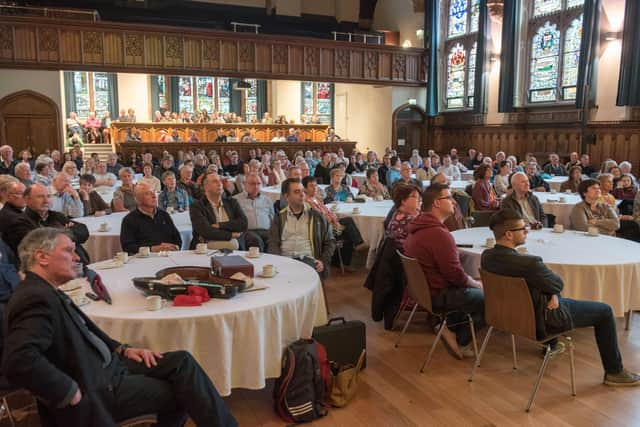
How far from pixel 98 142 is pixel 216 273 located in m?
15.8

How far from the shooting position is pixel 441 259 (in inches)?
148

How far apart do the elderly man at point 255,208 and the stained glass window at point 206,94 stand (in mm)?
15801

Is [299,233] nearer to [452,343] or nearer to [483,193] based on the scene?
[452,343]

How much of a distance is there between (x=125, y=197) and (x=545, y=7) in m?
12.2

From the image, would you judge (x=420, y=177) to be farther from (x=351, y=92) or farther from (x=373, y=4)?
(x=373, y=4)

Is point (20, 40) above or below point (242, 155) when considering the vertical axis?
above

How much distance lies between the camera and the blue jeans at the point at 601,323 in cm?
341

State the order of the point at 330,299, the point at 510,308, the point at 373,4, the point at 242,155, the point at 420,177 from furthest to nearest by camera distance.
→ 1. the point at 373,4
2. the point at 242,155
3. the point at 420,177
4. the point at 330,299
5. the point at 510,308

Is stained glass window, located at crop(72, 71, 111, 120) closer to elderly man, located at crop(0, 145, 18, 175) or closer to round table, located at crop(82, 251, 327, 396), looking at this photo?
elderly man, located at crop(0, 145, 18, 175)

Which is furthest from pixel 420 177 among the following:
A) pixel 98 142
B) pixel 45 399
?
pixel 98 142

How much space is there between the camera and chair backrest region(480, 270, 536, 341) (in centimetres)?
314

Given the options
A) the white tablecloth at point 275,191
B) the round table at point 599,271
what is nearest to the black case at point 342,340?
the round table at point 599,271

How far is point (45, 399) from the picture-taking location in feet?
6.44

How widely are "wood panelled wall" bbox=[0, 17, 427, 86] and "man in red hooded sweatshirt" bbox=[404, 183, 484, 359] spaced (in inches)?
482
